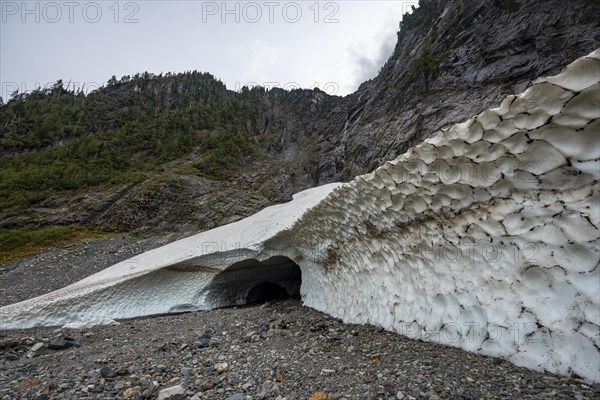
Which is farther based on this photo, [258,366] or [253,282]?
[253,282]

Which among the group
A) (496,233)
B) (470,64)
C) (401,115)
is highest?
(470,64)

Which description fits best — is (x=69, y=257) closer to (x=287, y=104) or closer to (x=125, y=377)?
(x=125, y=377)

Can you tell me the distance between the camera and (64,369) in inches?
162

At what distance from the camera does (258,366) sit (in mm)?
3846

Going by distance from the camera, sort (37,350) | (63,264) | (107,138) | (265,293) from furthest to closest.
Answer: (107,138), (63,264), (265,293), (37,350)

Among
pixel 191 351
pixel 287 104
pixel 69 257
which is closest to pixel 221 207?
pixel 69 257

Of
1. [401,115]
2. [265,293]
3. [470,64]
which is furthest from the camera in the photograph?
[401,115]

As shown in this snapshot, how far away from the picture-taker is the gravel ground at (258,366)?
9.09 ft

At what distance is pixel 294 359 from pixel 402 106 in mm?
34890

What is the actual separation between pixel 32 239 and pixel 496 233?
30.4m

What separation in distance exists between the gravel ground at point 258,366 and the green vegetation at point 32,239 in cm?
2083

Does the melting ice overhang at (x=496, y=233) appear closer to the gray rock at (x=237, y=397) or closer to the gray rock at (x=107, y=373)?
the gray rock at (x=237, y=397)

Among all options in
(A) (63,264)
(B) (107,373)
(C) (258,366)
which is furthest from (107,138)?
(C) (258,366)

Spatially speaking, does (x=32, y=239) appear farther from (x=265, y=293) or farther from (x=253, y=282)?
(x=253, y=282)
